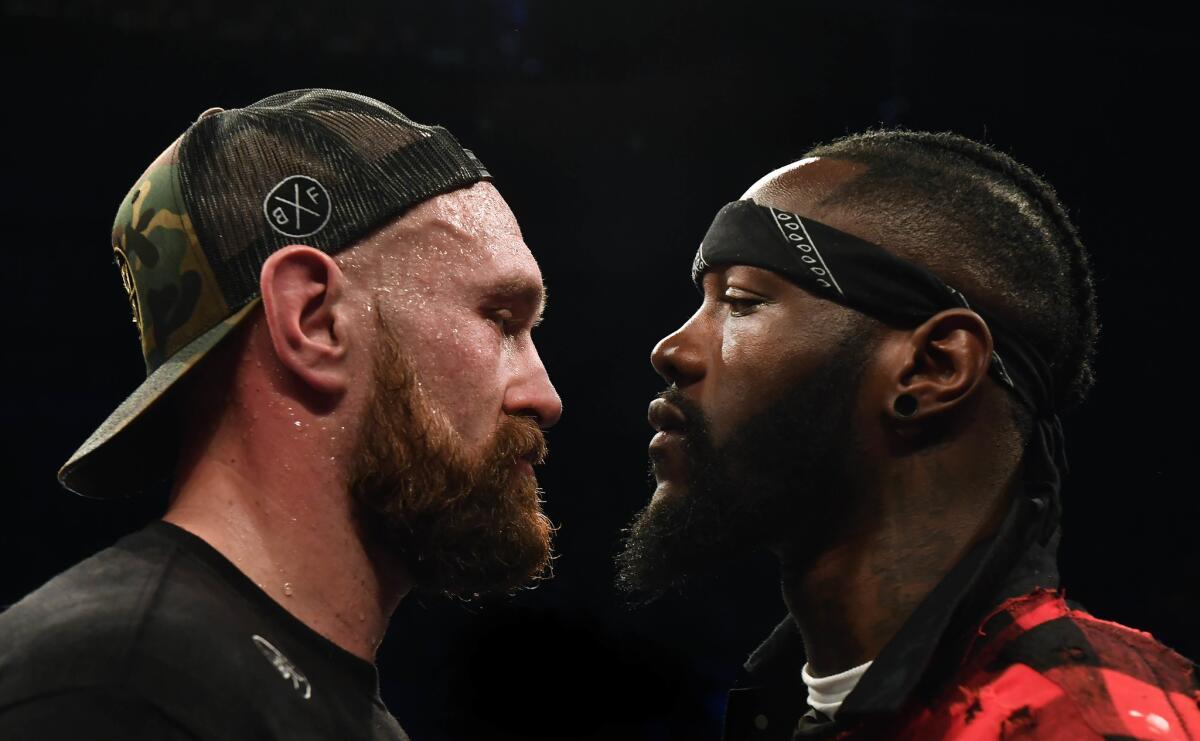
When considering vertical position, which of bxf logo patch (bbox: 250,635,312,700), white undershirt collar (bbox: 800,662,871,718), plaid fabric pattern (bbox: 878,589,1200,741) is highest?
bxf logo patch (bbox: 250,635,312,700)

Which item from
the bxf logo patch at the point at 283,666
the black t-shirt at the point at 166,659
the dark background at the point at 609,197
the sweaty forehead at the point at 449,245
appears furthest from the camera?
the dark background at the point at 609,197

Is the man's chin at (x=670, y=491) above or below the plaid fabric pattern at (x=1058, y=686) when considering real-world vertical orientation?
above

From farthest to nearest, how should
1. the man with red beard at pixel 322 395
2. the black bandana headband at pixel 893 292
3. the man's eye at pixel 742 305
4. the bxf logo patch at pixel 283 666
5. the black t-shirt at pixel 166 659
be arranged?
the man's eye at pixel 742 305
the black bandana headband at pixel 893 292
the man with red beard at pixel 322 395
the bxf logo patch at pixel 283 666
the black t-shirt at pixel 166 659

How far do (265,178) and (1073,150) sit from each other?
9.52 ft

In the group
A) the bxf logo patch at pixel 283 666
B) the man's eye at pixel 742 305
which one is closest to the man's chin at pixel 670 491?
the man's eye at pixel 742 305

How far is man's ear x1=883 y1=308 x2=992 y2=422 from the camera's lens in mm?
1717

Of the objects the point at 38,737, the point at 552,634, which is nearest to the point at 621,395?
the point at 552,634

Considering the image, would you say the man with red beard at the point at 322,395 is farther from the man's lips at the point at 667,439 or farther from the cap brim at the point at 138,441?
the man's lips at the point at 667,439

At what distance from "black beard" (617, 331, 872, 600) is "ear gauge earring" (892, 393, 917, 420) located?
6cm

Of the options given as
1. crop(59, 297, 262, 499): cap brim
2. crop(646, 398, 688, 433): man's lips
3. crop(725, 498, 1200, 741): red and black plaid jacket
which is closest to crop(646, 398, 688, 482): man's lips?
crop(646, 398, 688, 433): man's lips

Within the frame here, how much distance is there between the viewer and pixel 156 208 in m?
1.65

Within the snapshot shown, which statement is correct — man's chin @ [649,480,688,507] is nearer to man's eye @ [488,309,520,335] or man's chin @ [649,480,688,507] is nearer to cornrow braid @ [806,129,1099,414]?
man's eye @ [488,309,520,335]

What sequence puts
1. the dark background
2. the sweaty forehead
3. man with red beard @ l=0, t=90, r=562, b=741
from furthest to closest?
the dark background
the sweaty forehead
man with red beard @ l=0, t=90, r=562, b=741

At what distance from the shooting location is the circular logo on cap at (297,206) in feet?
5.24
